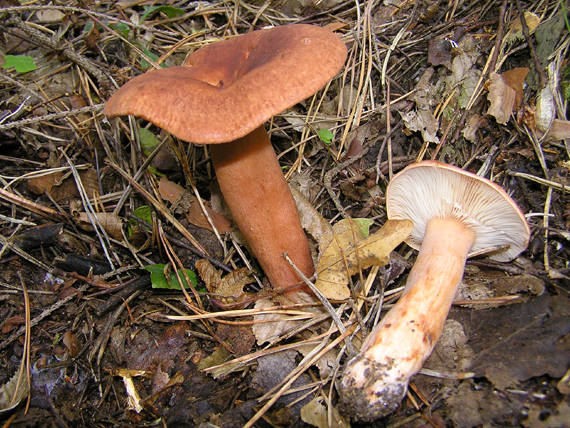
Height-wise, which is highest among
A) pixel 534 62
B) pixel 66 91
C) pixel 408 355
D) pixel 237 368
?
pixel 534 62

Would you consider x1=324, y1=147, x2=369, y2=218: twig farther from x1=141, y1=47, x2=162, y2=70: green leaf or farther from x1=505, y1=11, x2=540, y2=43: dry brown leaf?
x1=141, y1=47, x2=162, y2=70: green leaf

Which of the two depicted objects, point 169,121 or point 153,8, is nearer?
point 169,121

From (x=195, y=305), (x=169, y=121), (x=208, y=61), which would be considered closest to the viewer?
(x=169, y=121)

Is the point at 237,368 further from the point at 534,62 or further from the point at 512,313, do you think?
the point at 534,62

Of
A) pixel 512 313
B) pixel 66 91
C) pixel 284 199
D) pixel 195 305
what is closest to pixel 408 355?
pixel 512 313

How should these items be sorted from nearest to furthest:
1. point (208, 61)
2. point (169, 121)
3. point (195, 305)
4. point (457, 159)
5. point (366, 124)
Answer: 1. point (169, 121)
2. point (208, 61)
3. point (195, 305)
4. point (457, 159)
5. point (366, 124)

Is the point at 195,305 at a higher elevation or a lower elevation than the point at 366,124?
lower

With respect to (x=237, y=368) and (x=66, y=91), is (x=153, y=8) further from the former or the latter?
(x=237, y=368)
